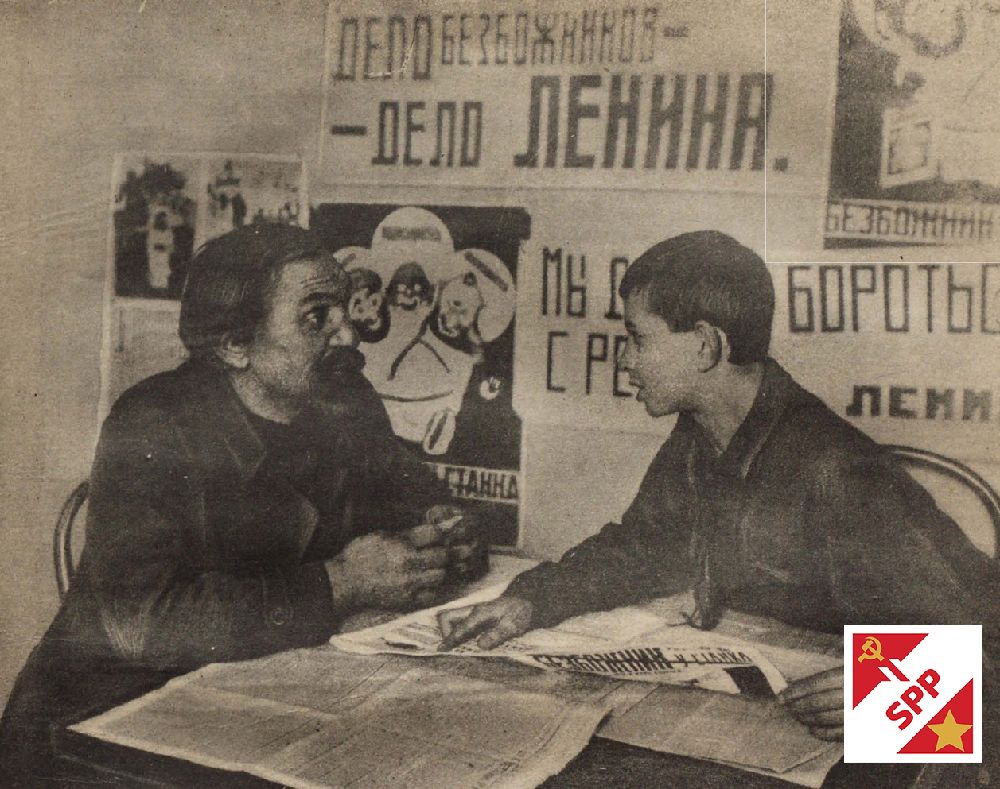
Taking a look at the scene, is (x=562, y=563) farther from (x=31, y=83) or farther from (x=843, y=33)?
(x=31, y=83)

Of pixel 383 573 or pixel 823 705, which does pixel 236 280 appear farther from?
pixel 823 705


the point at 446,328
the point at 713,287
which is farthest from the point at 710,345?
the point at 446,328

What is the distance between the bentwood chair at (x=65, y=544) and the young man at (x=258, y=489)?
5cm

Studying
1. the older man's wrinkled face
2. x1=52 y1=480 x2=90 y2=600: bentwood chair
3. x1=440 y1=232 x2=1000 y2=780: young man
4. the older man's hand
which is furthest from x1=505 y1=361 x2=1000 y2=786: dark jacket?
x1=52 y1=480 x2=90 y2=600: bentwood chair

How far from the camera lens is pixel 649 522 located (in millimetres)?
1660

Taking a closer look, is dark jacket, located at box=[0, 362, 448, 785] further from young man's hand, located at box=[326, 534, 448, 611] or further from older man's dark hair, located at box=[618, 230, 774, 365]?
older man's dark hair, located at box=[618, 230, 774, 365]

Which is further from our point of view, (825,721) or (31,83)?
(31,83)

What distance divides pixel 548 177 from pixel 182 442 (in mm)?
678

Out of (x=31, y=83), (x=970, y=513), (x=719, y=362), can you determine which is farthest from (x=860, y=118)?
(x=31, y=83)

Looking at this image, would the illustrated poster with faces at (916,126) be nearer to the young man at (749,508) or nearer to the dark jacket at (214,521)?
the young man at (749,508)

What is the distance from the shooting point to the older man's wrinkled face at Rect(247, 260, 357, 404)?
1.71 meters

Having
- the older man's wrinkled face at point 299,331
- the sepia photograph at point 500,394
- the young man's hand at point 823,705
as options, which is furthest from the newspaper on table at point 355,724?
the older man's wrinkled face at point 299,331

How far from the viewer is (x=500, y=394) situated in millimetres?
1684

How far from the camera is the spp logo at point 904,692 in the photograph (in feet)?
5.29
